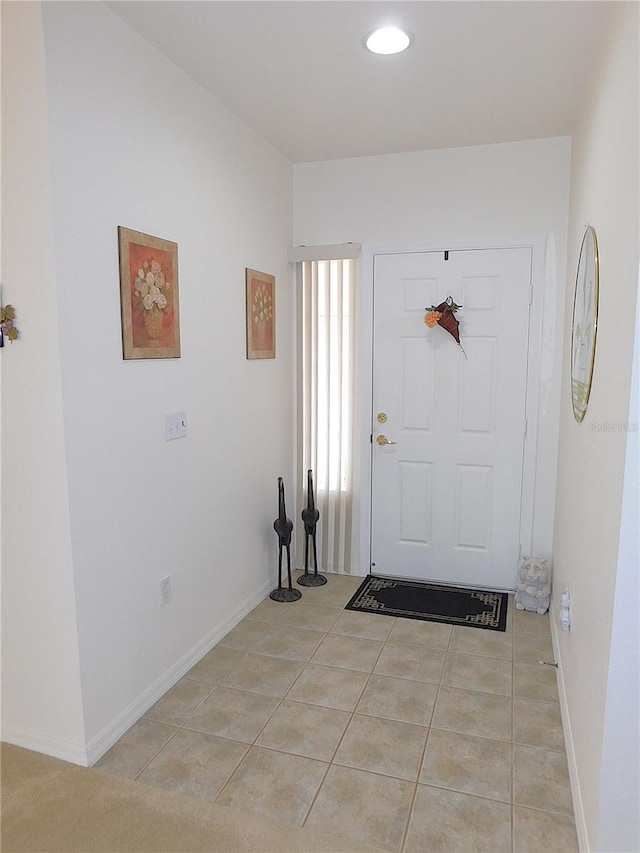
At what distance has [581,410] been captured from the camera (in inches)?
89.0

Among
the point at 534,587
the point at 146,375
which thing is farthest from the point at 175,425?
the point at 534,587

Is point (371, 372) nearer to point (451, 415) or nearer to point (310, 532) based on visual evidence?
point (451, 415)

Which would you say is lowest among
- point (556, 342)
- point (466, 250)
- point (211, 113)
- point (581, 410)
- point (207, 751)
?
point (207, 751)

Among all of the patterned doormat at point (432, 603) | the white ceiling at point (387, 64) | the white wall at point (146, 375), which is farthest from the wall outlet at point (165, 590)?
the white ceiling at point (387, 64)

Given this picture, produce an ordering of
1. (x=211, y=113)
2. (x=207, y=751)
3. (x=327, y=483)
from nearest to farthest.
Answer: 1. (x=207, y=751)
2. (x=211, y=113)
3. (x=327, y=483)

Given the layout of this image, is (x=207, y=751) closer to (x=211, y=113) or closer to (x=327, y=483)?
(x=327, y=483)

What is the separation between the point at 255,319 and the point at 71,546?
1687mm

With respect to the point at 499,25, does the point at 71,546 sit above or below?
below

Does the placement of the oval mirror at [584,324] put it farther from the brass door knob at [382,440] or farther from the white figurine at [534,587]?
the brass door knob at [382,440]

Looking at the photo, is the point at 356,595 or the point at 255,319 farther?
the point at 356,595

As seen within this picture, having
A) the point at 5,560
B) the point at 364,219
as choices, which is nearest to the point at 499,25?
the point at 364,219

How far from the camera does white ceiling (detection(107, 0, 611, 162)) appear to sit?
2047 mm

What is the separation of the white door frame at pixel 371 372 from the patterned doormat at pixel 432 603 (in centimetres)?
28

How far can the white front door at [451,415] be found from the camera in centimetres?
346
